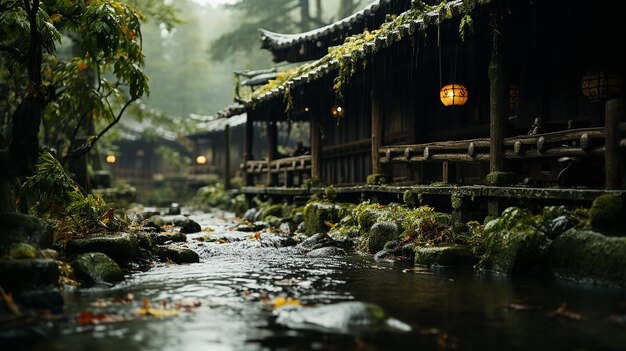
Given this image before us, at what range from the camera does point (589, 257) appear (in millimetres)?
7777

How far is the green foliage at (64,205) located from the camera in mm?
9633

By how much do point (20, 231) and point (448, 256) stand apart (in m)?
6.49

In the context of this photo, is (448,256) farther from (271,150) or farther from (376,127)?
(271,150)

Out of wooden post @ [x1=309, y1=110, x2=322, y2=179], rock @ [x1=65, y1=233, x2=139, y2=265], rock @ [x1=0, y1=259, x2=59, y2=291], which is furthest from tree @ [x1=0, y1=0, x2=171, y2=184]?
wooden post @ [x1=309, y1=110, x2=322, y2=179]

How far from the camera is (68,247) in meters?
9.54

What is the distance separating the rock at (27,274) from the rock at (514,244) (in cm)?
624

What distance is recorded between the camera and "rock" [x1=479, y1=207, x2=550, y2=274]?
8602 mm

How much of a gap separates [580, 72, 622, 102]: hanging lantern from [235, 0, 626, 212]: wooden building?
2cm

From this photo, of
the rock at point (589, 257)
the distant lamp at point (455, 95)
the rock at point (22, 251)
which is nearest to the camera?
the rock at point (22, 251)

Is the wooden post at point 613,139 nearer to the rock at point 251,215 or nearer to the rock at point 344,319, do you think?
the rock at point 344,319

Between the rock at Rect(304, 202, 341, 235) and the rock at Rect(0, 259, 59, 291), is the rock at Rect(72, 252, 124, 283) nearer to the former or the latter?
the rock at Rect(0, 259, 59, 291)

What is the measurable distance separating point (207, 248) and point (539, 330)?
8.51m

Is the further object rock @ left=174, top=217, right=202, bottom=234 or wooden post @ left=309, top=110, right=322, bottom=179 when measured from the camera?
wooden post @ left=309, top=110, right=322, bottom=179

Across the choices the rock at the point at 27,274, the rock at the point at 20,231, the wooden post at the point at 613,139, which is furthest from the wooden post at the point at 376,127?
the rock at the point at 27,274
